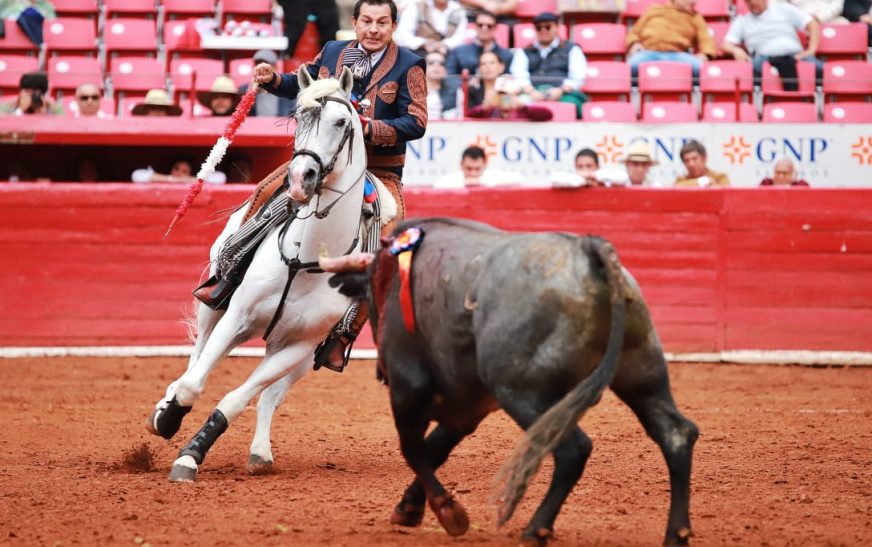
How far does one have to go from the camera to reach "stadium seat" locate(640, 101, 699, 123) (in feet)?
43.6

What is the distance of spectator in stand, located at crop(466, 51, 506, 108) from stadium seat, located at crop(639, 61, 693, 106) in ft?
5.63

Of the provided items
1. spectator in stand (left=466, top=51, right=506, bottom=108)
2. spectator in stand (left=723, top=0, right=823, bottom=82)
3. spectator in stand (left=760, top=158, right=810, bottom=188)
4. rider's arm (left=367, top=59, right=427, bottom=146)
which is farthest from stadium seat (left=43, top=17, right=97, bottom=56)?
rider's arm (left=367, top=59, right=427, bottom=146)

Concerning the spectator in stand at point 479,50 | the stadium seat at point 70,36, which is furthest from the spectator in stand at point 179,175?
the stadium seat at point 70,36

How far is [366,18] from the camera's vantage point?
678 cm

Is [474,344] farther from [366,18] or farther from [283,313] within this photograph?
[366,18]

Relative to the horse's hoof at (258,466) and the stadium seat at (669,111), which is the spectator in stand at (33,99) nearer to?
the stadium seat at (669,111)

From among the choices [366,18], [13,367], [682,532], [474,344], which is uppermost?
[366,18]

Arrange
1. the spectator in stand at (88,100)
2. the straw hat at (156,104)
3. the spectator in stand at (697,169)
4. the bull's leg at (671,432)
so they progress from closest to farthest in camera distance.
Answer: the bull's leg at (671,432) < the spectator in stand at (697,169) < the straw hat at (156,104) < the spectator in stand at (88,100)

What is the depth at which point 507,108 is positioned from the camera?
12711mm

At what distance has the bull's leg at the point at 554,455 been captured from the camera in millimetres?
4328

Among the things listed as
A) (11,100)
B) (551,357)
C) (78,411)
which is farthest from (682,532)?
(11,100)

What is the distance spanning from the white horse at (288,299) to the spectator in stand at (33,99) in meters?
6.66

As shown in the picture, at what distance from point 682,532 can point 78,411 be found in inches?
217

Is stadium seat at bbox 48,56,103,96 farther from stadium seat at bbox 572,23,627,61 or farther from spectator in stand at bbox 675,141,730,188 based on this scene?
spectator in stand at bbox 675,141,730,188
